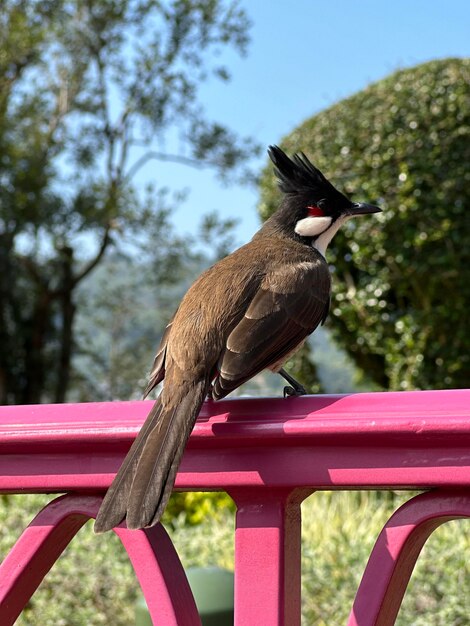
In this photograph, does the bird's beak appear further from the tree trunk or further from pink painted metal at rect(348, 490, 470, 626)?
the tree trunk

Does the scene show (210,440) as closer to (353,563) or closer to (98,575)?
(353,563)

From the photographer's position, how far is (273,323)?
6.44ft

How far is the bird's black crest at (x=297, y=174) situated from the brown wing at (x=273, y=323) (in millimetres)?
363

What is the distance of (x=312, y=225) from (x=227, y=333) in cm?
89

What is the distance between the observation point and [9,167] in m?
14.2

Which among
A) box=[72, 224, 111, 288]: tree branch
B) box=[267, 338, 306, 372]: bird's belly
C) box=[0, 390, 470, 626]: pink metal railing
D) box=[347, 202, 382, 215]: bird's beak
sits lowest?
box=[0, 390, 470, 626]: pink metal railing

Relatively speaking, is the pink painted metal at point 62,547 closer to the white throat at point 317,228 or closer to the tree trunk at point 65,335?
the white throat at point 317,228

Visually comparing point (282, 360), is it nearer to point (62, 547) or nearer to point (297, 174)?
point (297, 174)

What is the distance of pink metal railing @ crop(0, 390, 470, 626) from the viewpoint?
1112 mm

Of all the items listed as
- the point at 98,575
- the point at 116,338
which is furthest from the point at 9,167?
the point at 98,575

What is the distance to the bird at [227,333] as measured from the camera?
1.26 meters

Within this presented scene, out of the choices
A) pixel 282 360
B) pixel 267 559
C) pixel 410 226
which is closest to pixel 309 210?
pixel 282 360

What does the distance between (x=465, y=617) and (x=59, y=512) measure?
9.04ft

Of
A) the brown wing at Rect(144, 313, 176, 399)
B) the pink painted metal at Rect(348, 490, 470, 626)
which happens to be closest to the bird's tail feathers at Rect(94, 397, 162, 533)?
the pink painted metal at Rect(348, 490, 470, 626)
